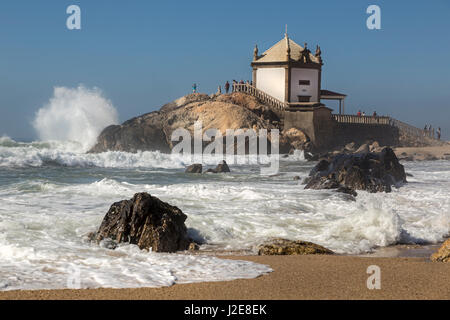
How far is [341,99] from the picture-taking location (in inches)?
1962

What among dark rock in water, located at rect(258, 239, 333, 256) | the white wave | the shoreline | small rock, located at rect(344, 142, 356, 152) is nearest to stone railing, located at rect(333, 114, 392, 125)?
small rock, located at rect(344, 142, 356, 152)

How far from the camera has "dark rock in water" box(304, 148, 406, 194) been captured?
1606 centimetres

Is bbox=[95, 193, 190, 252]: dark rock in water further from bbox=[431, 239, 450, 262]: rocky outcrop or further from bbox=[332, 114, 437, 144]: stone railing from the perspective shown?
bbox=[332, 114, 437, 144]: stone railing

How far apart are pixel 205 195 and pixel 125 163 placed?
17.0 meters

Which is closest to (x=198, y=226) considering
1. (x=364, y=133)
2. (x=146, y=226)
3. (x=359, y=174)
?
(x=146, y=226)

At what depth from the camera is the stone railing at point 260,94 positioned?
43.1m

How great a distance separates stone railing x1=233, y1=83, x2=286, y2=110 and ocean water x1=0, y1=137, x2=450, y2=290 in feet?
81.3

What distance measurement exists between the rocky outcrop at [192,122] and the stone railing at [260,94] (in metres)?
0.87

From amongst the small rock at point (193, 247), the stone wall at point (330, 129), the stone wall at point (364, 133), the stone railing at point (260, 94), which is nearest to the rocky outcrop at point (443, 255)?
the small rock at point (193, 247)

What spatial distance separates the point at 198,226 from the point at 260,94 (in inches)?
1356

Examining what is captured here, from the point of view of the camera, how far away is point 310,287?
5.99 meters
